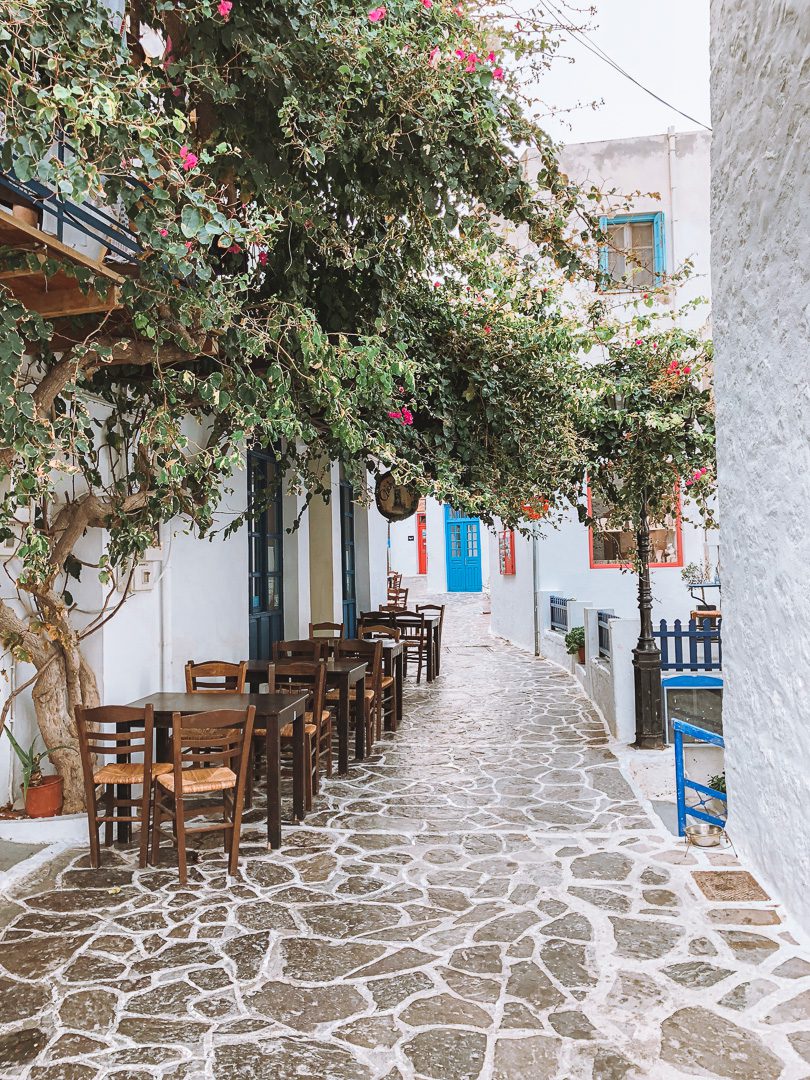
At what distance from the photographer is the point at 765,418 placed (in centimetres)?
423

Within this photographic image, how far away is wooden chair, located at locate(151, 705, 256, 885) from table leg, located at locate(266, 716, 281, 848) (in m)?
0.21

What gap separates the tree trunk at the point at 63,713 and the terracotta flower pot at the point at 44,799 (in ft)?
0.21

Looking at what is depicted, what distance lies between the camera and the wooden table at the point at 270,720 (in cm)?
494

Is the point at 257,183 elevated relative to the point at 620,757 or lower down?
elevated

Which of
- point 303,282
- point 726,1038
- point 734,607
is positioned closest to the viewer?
point 726,1038

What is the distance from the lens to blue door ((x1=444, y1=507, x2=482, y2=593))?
28781 mm

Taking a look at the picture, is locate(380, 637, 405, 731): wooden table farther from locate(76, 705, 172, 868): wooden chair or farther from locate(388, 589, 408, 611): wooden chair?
locate(388, 589, 408, 611): wooden chair

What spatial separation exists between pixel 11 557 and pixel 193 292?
2.10m

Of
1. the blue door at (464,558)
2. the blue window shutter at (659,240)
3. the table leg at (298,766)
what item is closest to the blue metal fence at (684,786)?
the table leg at (298,766)

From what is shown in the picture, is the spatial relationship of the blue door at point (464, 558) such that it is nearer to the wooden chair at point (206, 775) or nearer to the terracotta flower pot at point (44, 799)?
the terracotta flower pot at point (44, 799)

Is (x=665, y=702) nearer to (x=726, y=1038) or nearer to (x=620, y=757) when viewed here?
(x=620, y=757)

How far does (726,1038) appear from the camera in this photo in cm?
296

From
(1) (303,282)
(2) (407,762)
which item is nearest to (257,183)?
(1) (303,282)

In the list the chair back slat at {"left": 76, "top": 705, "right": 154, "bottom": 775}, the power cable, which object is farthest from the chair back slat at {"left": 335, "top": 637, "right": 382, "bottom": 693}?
the power cable
